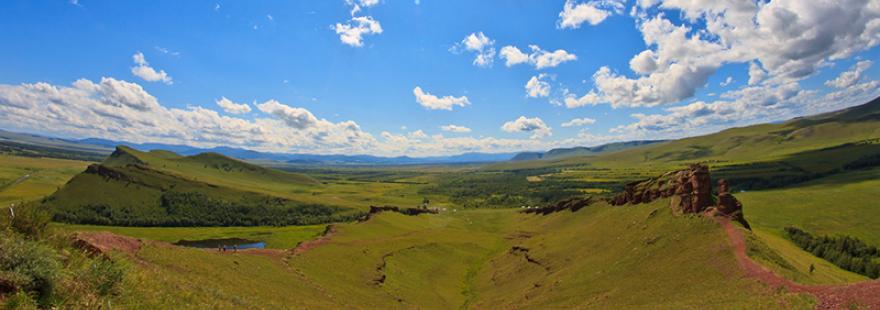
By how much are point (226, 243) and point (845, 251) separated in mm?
188152

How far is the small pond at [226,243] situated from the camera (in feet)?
501

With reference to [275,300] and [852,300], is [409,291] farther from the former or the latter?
[852,300]

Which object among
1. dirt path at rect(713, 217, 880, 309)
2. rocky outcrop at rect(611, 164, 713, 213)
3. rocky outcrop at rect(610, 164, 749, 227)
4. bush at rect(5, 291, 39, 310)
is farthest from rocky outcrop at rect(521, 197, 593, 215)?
bush at rect(5, 291, 39, 310)

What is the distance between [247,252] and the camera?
203ft

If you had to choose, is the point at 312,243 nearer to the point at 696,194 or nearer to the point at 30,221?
the point at 30,221

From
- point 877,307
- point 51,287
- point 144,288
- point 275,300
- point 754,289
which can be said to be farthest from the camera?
point 275,300

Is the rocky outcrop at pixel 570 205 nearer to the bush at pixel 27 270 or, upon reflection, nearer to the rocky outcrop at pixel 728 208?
the rocky outcrop at pixel 728 208

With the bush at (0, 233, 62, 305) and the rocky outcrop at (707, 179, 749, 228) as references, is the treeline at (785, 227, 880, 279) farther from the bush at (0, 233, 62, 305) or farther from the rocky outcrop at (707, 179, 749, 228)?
the bush at (0, 233, 62, 305)

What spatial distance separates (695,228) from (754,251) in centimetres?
1384

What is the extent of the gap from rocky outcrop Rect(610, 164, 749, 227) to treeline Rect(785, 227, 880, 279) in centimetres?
3722

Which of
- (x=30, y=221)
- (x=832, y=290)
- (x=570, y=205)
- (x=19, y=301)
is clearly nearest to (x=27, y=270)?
(x=19, y=301)

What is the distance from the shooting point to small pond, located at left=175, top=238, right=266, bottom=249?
501 feet

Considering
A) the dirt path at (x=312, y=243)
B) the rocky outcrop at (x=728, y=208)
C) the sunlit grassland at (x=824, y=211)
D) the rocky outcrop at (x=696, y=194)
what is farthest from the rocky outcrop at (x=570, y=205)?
the dirt path at (x=312, y=243)

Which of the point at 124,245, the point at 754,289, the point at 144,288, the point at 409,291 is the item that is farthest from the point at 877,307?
the point at 124,245
